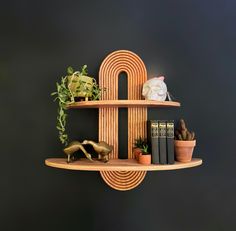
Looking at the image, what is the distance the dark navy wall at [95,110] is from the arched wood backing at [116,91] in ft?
0.22

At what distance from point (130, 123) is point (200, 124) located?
44cm

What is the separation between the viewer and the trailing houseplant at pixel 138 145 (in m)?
1.03

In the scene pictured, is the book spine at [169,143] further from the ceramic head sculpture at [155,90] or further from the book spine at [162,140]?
the ceramic head sculpture at [155,90]

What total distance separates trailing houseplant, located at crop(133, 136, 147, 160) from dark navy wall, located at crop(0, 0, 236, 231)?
183 mm

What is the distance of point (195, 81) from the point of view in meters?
1.26

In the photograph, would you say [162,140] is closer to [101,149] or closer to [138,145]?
[138,145]

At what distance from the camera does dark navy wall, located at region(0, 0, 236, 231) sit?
3.96 ft

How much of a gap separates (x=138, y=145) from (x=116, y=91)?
343mm

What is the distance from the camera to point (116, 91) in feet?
3.91

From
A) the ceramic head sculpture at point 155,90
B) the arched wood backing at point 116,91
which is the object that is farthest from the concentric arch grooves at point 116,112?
the ceramic head sculpture at point 155,90

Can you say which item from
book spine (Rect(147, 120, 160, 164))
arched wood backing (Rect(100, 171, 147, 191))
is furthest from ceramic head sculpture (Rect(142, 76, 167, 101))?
arched wood backing (Rect(100, 171, 147, 191))

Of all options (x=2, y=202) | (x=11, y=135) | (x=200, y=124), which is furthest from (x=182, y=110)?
(x=2, y=202)
